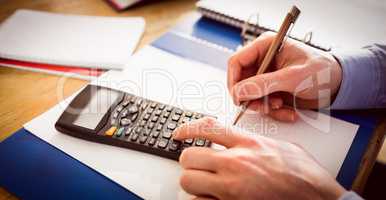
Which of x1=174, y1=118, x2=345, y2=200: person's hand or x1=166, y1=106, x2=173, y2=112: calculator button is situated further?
x1=166, y1=106, x2=173, y2=112: calculator button

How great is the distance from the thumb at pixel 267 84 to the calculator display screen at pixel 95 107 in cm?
18

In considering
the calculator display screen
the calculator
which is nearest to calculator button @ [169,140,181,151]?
the calculator

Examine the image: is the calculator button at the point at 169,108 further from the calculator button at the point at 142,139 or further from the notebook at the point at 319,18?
the notebook at the point at 319,18

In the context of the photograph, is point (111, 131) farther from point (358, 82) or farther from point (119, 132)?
point (358, 82)

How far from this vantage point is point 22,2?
699 mm

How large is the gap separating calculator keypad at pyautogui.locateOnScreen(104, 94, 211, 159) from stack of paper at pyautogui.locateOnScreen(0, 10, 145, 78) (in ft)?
0.40

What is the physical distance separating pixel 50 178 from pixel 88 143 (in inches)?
2.4

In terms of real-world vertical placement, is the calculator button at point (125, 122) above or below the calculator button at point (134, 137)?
above

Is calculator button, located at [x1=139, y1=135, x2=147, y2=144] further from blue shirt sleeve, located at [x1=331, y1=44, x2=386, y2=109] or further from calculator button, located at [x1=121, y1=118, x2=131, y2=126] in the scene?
blue shirt sleeve, located at [x1=331, y1=44, x2=386, y2=109]

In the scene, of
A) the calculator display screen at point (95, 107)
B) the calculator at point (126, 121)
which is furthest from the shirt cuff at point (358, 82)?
the calculator display screen at point (95, 107)

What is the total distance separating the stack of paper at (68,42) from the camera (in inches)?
21.1

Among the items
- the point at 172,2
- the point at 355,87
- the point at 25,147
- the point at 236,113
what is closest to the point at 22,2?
the point at 172,2

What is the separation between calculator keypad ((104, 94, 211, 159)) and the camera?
1.32 ft

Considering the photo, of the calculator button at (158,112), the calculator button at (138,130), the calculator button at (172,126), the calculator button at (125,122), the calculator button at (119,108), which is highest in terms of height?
the calculator button at (158,112)
